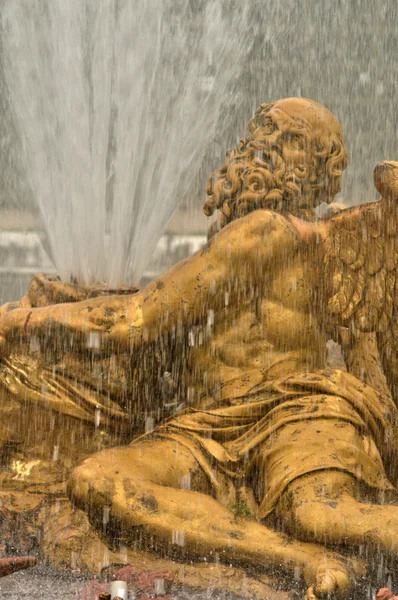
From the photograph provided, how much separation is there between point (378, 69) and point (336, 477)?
15.4 feet

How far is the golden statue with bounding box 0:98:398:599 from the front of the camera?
11.3ft

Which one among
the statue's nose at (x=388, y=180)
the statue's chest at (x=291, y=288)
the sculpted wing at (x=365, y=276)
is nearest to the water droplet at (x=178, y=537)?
the statue's chest at (x=291, y=288)

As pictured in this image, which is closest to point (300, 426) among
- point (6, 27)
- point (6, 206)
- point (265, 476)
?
point (265, 476)

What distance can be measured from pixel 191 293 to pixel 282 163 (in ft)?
2.01

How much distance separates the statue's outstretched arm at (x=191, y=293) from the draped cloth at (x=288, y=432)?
1.13 ft

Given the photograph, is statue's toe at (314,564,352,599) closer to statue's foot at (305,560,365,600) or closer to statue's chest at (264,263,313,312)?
statue's foot at (305,560,365,600)

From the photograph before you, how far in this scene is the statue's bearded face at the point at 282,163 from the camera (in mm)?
3918

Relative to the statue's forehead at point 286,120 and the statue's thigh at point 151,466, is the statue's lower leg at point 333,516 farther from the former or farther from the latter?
Answer: the statue's forehead at point 286,120

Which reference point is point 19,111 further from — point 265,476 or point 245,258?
point 265,476

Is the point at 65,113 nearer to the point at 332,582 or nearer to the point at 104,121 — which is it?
the point at 104,121

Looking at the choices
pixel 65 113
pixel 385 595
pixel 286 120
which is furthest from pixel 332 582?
pixel 65 113

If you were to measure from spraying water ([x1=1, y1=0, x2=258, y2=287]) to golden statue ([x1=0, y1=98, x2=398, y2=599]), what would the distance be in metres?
0.50

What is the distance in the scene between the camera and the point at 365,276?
3.91 metres

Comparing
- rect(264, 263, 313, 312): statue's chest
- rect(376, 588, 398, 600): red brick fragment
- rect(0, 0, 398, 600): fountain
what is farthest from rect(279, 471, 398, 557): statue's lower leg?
rect(264, 263, 313, 312): statue's chest
